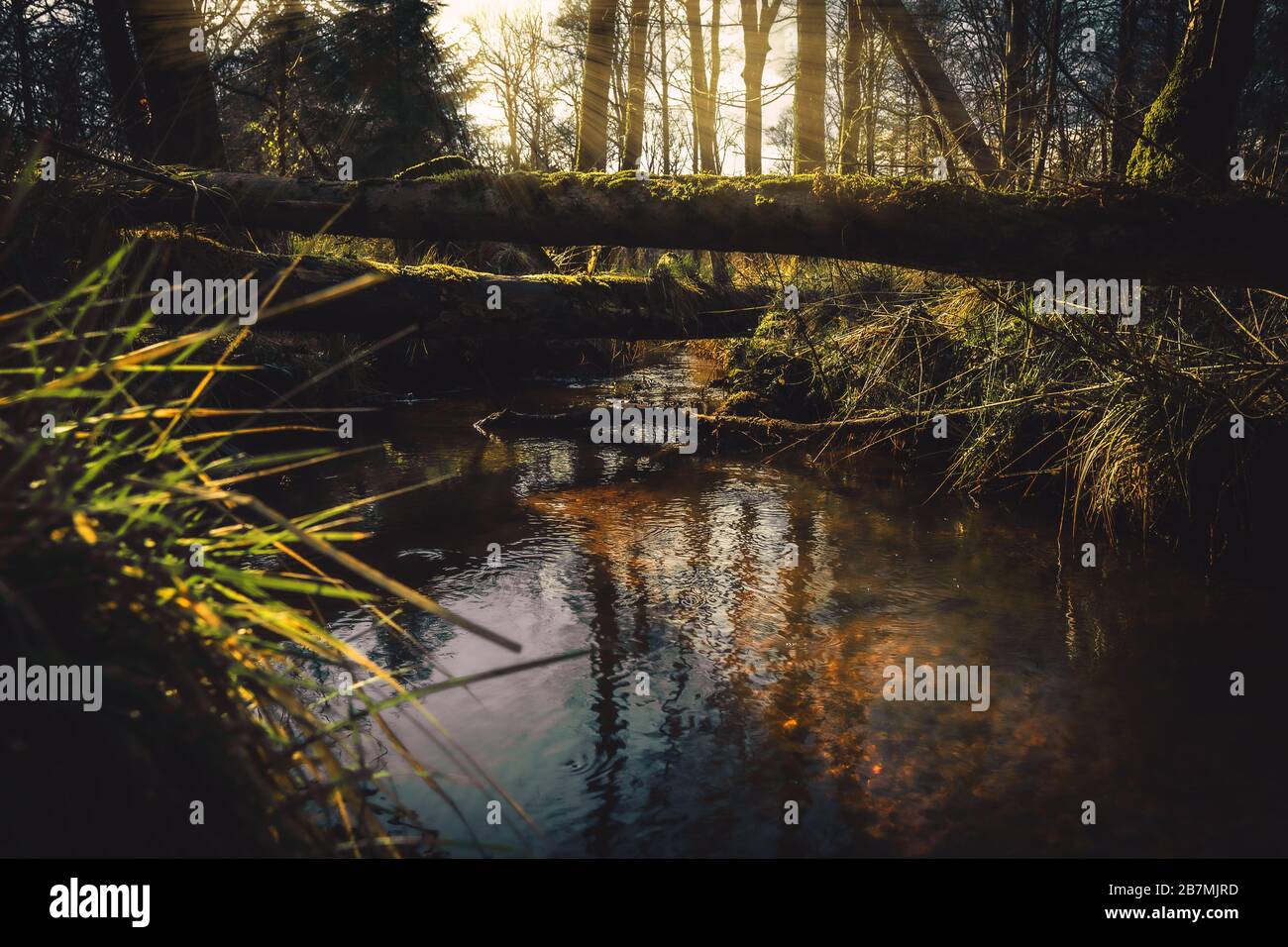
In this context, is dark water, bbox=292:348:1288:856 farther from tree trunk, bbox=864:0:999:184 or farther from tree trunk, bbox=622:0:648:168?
tree trunk, bbox=622:0:648:168

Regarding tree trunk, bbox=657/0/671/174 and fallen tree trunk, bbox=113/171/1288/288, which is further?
tree trunk, bbox=657/0/671/174

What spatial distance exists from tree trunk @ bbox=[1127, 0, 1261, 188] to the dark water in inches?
78.0

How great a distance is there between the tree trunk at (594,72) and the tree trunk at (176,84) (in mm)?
3414

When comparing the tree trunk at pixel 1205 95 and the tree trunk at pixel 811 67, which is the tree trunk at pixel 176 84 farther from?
the tree trunk at pixel 1205 95

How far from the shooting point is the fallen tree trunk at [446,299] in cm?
625

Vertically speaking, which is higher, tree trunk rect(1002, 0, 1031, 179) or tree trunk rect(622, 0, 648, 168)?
tree trunk rect(622, 0, 648, 168)

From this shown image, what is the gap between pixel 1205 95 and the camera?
4.31 meters

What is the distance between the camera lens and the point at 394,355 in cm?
947

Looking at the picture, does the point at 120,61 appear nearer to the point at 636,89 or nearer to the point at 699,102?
the point at 636,89

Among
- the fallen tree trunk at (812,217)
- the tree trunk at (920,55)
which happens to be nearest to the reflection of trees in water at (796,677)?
the fallen tree trunk at (812,217)

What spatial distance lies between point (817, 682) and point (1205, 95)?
3.48 m

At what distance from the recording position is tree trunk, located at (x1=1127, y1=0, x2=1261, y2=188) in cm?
424

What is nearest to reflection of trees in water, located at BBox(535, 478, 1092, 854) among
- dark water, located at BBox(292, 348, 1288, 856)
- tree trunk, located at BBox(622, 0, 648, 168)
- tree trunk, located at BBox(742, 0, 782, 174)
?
dark water, located at BBox(292, 348, 1288, 856)
